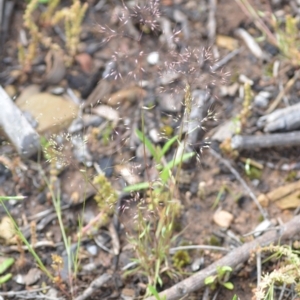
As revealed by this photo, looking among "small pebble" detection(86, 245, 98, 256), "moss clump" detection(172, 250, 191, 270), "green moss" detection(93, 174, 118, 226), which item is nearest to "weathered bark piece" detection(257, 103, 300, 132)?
"moss clump" detection(172, 250, 191, 270)

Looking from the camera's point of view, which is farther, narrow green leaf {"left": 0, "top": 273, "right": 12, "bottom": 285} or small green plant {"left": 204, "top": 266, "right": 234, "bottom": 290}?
narrow green leaf {"left": 0, "top": 273, "right": 12, "bottom": 285}

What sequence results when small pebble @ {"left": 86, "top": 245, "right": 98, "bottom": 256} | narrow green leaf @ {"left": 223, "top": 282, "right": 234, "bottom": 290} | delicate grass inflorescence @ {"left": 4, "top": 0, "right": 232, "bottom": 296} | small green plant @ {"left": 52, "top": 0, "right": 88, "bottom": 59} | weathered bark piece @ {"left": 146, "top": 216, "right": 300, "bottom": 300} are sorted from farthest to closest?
1. small green plant @ {"left": 52, "top": 0, "right": 88, "bottom": 59}
2. small pebble @ {"left": 86, "top": 245, "right": 98, "bottom": 256}
3. narrow green leaf @ {"left": 223, "top": 282, "right": 234, "bottom": 290}
4. weathered bark piece @ {"left": 146, "top": 216, "right": 300, "bottom": 300}
5. delicate grass inflorescence @ {"left": 4, "top": 0, "right": 232, "bottom": 296}

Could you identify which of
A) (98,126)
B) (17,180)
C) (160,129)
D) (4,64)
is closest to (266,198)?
(160,129)

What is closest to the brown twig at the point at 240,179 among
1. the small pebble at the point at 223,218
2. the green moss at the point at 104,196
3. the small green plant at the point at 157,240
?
the small pebble at the point at 223,218

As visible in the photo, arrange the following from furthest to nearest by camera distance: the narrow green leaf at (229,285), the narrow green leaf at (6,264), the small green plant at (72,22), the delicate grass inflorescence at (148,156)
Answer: the small green plant at (72,22), the narrow green leaf at (6,264), the narrow green leaf at (229,285), the delicate grass inflorescence at (148,156)

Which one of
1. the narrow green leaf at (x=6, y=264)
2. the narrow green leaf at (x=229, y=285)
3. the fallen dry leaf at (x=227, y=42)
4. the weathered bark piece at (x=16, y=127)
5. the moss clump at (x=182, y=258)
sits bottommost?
the narrow green leaf at (x=229, y=285)

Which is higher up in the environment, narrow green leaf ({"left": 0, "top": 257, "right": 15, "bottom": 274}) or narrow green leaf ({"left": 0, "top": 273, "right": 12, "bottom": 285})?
narrow green leaf ({"left": 0, "top": 257, "right": 15, "bottom": 274})

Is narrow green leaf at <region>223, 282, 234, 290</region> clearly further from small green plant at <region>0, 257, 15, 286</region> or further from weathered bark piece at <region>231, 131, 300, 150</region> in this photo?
small green plant at <region>0, 257, 15, 286</region>

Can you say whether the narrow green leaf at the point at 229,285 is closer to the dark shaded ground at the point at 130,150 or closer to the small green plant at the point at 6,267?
the dark shaded ground at the point at 130,150
